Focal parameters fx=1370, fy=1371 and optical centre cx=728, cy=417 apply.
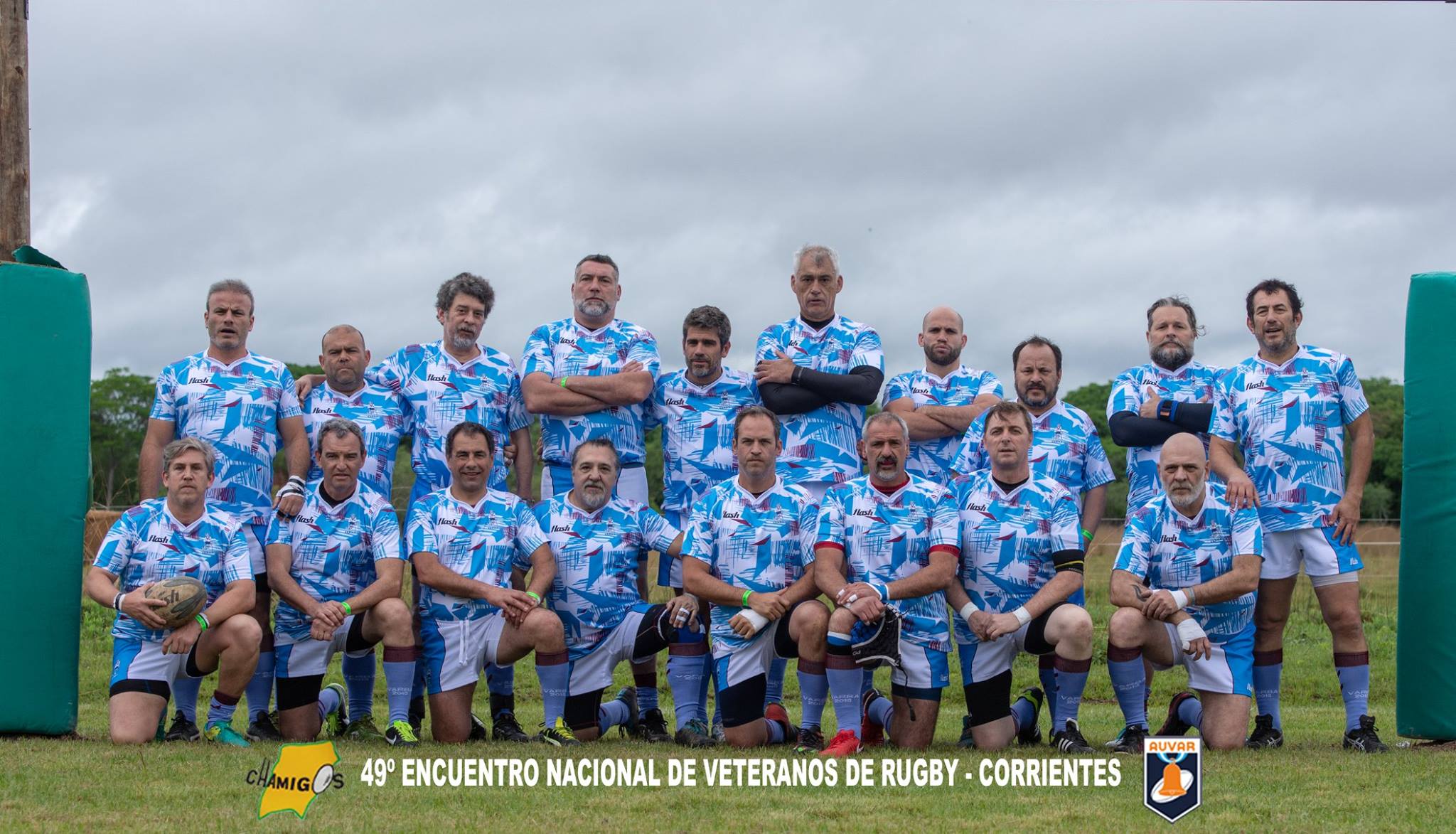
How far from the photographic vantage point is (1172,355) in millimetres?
7703

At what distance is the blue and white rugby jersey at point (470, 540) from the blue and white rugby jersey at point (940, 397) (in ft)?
7.43

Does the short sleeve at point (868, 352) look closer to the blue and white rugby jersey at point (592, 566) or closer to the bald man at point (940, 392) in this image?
the bald man at point (940, 392)

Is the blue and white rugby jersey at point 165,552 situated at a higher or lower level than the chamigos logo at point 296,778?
higher

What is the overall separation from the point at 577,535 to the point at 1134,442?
10.1ft

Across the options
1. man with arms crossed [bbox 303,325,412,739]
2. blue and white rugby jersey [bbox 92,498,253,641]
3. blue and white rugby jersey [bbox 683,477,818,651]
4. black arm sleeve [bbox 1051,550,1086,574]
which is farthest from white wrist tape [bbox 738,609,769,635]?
blue and white rugby jersey [bbox 92,498,253,641]

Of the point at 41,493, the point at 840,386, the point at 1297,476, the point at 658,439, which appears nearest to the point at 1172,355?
the point at 1297,476

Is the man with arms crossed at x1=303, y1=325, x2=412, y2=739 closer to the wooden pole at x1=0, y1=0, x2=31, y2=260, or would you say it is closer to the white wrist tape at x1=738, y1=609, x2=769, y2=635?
the wooden pole at x1=0, y1=0, x2=31, y2=260

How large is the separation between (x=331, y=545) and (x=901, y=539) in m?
2.98

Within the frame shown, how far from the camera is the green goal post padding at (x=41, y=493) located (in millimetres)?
6883

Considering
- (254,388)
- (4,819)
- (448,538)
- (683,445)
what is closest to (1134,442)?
(683,445)

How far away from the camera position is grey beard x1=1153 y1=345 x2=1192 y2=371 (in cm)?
770

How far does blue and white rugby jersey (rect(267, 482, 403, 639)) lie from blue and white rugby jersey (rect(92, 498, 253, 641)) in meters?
0.27

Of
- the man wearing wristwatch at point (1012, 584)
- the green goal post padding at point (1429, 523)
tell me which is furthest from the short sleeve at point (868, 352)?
the green goal post padding at point (1429, 523)

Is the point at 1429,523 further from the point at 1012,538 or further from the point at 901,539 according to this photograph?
the point at 901,539
